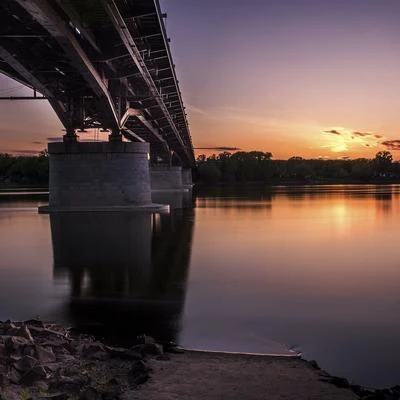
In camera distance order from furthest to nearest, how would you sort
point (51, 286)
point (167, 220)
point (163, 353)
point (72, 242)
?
point (167, 220) < point (72, 242) < point (51, 286) < point (163, 353)

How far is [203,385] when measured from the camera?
646 centimetres

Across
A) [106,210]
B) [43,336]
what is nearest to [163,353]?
[43,336]

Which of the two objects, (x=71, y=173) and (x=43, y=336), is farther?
(x=71, y=173)

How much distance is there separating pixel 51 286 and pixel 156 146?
7536 centimetres

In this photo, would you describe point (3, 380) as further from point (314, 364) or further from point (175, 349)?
point (314, 364)

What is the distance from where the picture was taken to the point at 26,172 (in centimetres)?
17650

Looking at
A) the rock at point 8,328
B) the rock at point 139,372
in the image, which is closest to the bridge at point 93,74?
the rock at point 8,328

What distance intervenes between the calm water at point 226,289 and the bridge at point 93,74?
7773 mm

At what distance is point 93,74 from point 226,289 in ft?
A: 58.9

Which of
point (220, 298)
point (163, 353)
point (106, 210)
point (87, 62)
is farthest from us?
point (106, 210)

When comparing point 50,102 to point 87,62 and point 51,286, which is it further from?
point 51,286

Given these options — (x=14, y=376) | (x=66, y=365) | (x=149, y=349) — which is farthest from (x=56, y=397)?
(x=149, y=349)

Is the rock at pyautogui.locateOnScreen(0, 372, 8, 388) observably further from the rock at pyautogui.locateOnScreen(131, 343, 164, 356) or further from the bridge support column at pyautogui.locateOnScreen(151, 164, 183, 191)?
the bridge support column at pyautogui.locateOnScreen(151, 164, 183, 191)

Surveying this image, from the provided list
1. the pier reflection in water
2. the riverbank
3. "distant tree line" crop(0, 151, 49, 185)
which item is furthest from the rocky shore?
"distant tree line" crop(0, 151, 49, 185)
